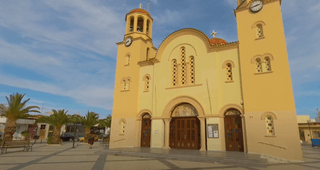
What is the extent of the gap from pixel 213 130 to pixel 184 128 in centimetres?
229

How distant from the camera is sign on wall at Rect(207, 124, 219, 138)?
1230 centimetres

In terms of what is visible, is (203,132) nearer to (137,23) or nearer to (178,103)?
(178,103)

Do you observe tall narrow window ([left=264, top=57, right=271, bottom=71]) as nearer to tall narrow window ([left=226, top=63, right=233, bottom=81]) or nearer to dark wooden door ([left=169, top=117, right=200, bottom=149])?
tall narrow window ([left=226, top=63, right=233, bottom=81])

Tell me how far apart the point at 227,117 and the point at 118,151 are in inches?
298

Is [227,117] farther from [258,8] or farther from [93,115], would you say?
[93,115]

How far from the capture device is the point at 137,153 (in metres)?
11.5

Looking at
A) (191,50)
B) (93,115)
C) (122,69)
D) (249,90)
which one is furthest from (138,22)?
(93,115)

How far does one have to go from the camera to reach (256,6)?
12.9 m

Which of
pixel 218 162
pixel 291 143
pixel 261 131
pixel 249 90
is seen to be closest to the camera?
pixel 218 162

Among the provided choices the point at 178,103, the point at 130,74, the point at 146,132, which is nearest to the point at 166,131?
the point at 146,132

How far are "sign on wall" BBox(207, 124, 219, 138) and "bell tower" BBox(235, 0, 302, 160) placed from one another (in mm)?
1867

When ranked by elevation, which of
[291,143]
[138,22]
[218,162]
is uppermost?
[138,22]

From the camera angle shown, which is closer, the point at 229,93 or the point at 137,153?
the point at 137,153

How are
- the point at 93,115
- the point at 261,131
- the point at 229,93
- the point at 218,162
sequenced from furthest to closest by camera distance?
the point at 93,115
the point at 229,93
the point at 261,131
the point at 218,162
